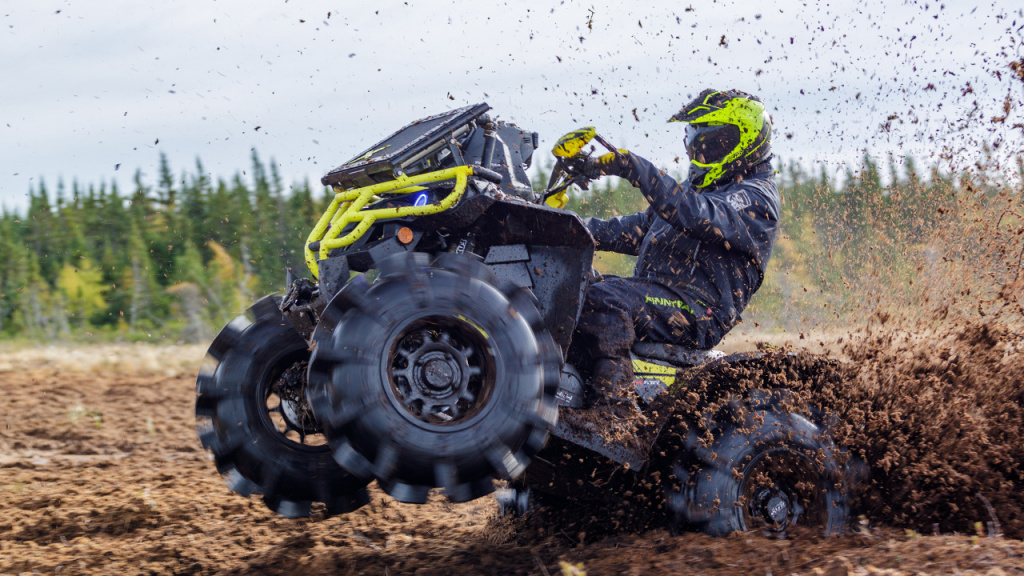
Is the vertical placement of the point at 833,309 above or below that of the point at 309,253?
below

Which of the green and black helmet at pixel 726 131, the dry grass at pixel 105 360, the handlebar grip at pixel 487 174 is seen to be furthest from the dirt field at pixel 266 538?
the dry grass at pixel 105 360

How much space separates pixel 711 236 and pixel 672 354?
0.65 metres

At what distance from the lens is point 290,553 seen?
3.90 m

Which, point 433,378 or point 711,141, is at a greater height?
point 711,141

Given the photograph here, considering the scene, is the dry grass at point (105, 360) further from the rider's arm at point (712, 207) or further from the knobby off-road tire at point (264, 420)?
the rider's arm at point (712, 207)

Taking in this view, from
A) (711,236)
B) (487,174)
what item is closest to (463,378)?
(487,174)

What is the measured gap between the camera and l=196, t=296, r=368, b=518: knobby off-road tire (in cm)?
351

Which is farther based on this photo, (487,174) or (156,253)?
(156,253)

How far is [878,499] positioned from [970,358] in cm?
101

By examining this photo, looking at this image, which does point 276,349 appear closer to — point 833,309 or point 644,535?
point 644,535

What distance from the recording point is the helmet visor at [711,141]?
4445 millimetres

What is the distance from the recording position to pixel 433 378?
2.87 m

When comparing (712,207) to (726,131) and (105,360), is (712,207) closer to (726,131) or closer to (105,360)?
(726,131)

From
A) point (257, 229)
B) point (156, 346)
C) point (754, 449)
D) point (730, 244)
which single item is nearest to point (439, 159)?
point (730, 244)
